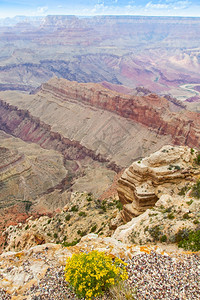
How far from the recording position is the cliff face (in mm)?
76562

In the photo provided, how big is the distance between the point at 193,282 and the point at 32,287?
9.28 metres

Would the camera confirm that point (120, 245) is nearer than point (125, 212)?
Yes

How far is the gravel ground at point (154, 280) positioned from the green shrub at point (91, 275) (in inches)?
28.2

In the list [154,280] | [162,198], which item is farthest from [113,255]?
[162,198]

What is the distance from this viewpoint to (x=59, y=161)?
8550cm

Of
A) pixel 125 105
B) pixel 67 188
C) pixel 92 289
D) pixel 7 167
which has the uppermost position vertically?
pixel 92 289

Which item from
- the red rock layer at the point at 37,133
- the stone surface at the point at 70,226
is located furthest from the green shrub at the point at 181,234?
the red rock layer at the point at 37,133

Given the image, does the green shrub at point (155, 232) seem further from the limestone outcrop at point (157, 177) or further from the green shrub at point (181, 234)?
the limestone outcrop at point (157, 177)

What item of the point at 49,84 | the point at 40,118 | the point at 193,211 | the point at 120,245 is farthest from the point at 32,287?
the point at 49,84

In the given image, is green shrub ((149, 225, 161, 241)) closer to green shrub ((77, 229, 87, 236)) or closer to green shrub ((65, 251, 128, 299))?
green shrub ((65, 251, 128, 299))

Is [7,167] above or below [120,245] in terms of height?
below

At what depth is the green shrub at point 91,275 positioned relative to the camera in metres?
13.6

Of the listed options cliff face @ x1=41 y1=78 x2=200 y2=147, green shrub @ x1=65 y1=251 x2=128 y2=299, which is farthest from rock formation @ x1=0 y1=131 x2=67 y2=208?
green shrub @ x1=65 y1=251 x2=128 y2=299

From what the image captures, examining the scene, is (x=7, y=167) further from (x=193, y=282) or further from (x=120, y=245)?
(x=193, y=282)
